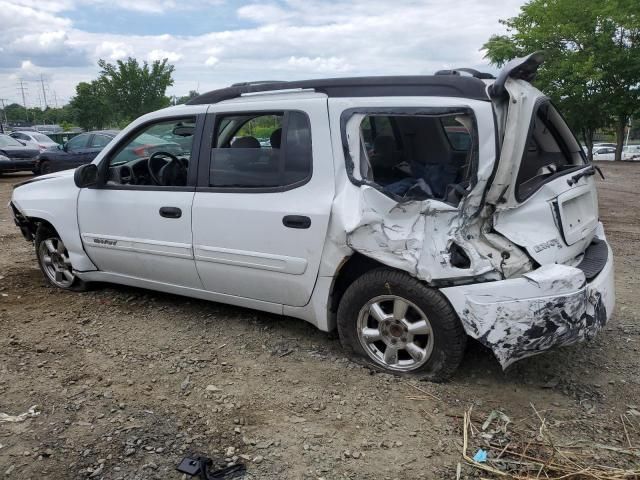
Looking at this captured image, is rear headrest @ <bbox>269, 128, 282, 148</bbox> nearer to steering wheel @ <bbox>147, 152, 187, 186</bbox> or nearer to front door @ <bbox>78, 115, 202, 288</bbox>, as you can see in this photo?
front door @ <bbox>78, 115, 202, 288</bbox>

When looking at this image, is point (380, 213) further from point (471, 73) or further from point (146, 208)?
point (146, 208)

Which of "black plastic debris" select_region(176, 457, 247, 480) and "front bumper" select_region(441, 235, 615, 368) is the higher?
"front bumper" select_region(441, 235, 615, 368)

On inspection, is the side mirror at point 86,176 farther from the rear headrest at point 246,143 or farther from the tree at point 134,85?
the tree at point 134,85

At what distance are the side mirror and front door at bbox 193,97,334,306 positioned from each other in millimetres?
1095

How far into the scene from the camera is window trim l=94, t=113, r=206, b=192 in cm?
398

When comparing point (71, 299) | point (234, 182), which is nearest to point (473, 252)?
point (234, 182)

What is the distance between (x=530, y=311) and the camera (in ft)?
9.42

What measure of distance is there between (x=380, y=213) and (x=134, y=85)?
1362 inches

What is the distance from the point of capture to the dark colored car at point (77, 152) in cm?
1443

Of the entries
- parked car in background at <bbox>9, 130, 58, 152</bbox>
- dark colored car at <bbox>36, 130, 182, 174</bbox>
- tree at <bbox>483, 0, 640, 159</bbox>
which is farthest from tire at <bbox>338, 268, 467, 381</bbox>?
tree at <bbox>483, 0, 640, 159</bbox>

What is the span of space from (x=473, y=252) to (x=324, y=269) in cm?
93

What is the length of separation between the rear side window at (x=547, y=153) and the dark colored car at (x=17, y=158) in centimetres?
1651

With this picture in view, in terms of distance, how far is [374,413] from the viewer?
3033 millimetres

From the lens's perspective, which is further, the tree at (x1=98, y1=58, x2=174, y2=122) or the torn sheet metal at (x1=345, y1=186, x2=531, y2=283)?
the tree at (x1=98, y1=58, x2=174, y2=122)
